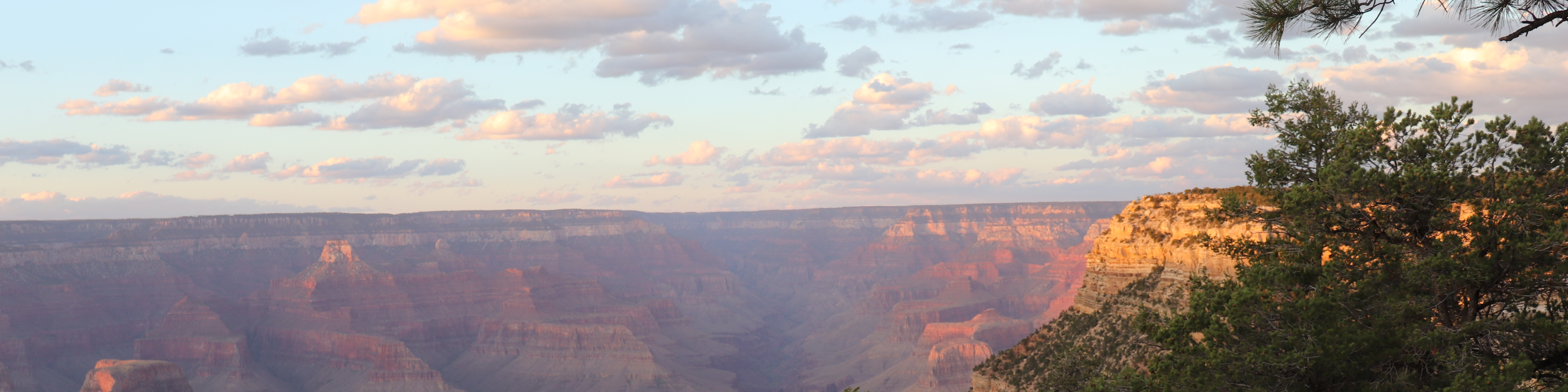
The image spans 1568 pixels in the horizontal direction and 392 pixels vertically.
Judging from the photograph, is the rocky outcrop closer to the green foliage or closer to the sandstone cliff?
the sandstone cliff

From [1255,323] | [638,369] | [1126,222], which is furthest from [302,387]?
[1255,323]

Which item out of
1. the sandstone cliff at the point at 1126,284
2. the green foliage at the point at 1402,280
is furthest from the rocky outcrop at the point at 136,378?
the green foliage at the point at 1402,280

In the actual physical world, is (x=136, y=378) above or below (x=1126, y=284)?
below

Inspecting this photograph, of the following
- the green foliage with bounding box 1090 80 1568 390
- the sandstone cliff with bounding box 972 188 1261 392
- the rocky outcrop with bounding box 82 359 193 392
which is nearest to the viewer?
the green foliage with bounding box 1090 80 1568 390

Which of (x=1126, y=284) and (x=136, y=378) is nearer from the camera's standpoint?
(x=1126, y=284)

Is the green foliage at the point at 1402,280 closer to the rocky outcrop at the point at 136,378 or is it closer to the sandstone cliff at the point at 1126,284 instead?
the sandstone cliff at the point at 1126,284

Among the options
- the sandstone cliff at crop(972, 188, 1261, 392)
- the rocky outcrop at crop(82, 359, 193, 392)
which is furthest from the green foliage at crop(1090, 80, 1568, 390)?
the rocky outcrop at crop(82, 359, 193, 392)

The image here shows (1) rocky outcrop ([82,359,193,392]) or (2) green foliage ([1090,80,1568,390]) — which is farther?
(1) rocky outcrop ([82,359,193,392])

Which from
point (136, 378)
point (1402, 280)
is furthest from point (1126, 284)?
point (136, 378)

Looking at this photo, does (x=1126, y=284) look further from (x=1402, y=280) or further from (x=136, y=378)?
(x=136, y=378)
